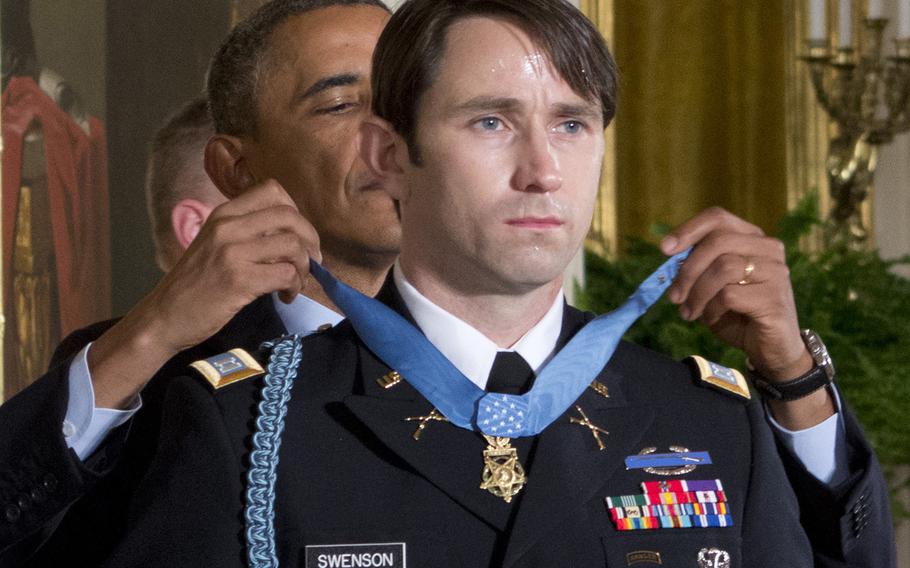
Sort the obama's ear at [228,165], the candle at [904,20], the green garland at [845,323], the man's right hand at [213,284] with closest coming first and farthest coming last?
the man's right hand at [213,284]
the obama's ear at [228,165]
the green garland at [845,323]
the candle at [904,20]

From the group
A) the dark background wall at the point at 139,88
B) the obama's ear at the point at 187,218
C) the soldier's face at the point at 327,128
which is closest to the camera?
the soldier's face at the point at 327,128

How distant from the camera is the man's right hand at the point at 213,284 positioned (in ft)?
5.58

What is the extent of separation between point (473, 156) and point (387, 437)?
284 mm

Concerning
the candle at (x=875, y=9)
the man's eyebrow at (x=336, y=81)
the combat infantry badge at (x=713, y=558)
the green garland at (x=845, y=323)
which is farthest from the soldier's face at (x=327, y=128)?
the candle at (x=875, y=9)

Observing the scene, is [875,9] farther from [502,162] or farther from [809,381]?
[502,162]

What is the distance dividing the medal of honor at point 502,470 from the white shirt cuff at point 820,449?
1.45ft

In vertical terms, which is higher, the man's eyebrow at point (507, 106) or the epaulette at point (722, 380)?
the man's eyebrow at point (507, 106)

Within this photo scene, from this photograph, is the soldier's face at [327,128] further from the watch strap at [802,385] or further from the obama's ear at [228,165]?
the watch strap at [802,385]

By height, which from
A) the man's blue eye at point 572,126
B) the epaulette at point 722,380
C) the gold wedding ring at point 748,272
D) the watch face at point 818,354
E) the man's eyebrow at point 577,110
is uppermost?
the man's eyebrow at point 577,110

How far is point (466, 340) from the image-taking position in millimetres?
1581

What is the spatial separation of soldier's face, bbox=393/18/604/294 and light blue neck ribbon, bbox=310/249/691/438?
→ 83 millimetres

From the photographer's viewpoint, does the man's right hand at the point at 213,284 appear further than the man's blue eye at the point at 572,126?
Yes

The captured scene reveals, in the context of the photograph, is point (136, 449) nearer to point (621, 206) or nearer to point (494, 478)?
point (494, 478)

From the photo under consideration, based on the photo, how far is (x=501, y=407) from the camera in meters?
1.55
